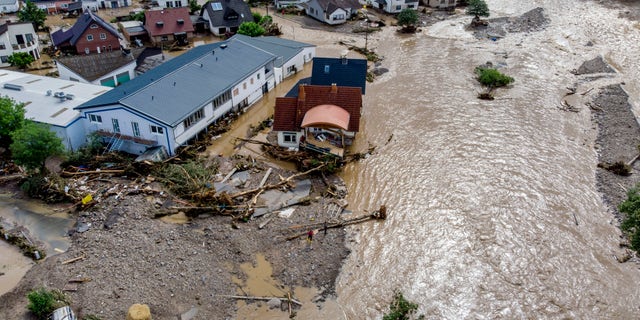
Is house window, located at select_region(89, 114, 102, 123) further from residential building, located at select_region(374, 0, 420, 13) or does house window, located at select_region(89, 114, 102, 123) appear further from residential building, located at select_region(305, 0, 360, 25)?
residential building, located at select_region(374, 0, 420, 13)

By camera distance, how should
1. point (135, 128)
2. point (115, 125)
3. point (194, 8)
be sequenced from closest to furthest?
point (135, 128) < point (115, 125) < point (194, 8)

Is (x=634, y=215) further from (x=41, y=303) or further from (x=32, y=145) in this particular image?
(x=32, y=145)

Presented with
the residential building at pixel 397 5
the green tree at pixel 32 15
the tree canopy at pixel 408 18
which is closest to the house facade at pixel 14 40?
the green tree at pixel 32 15

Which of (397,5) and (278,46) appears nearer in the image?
(278,46)

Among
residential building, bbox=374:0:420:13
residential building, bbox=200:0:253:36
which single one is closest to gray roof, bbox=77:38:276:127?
residential building, bbox=200:0:253:36

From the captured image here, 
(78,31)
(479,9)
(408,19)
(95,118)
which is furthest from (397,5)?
(95,118)
